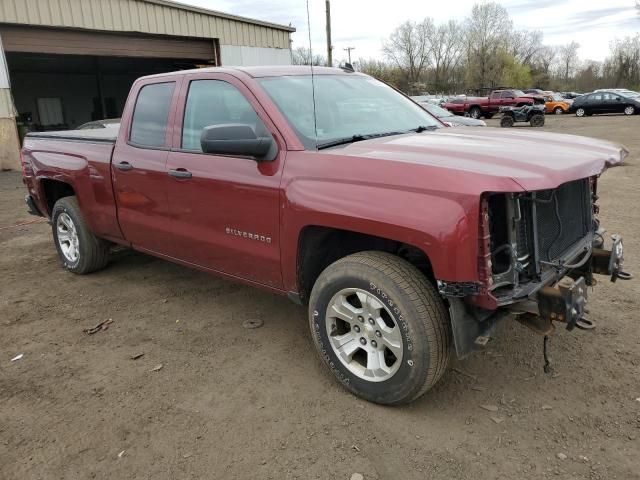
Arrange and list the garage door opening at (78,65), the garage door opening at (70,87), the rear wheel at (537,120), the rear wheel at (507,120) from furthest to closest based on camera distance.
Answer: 1. the garage door opening at (70,87)
2. the rear wheel at (507,120)
3. the rear wheel at (537,120)
4. the garage door opening at (78,65)

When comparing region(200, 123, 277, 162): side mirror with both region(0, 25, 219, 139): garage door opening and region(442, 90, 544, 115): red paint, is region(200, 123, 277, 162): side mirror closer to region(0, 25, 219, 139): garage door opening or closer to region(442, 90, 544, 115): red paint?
region(0, 25, 219, 139): garage door opening

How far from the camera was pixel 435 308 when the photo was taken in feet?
9.15

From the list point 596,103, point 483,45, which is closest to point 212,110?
point 596,103

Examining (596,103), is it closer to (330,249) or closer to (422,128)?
(422,128)

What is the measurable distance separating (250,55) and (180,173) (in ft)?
56.7

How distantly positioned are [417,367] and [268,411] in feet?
2.96

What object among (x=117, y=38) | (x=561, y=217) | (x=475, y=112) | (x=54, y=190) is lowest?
(x=561, y=217)

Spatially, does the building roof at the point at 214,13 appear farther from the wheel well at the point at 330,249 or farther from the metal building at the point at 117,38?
the wheel well at the point at 330,249

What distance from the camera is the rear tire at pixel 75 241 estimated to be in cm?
532

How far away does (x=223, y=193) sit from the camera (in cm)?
360

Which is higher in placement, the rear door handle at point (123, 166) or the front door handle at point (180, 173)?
the rear door handle at point (123, 166)

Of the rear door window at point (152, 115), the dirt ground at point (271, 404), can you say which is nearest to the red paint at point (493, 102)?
the dirt ground at point (271, 404)

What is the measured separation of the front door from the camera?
11.1 ft

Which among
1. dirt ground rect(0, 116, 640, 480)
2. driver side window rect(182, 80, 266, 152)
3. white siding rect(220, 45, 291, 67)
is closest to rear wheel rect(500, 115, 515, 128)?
white siding rect(220, 45, 291, 67)
